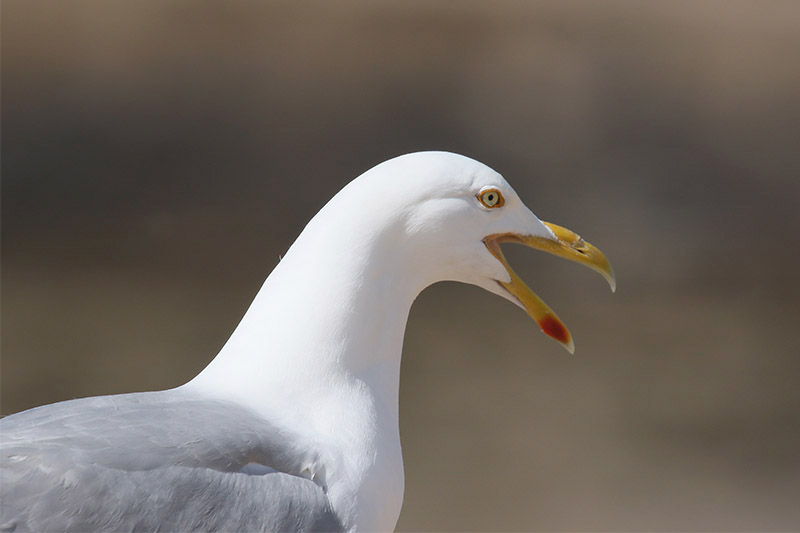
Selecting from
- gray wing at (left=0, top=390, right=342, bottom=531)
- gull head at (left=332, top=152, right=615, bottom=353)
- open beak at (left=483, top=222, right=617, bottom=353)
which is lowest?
gray wing at (left=0, top=390, right=342, bottom=531)

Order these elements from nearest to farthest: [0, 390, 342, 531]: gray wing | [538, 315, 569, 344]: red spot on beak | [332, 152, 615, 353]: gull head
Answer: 1. [0, 390, 342, 531]: gray wing
2. [332, 152, 615, 353]: gull head
3. [538, 315, 569, 344]: red spot on beak

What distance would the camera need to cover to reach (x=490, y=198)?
117 centimetres

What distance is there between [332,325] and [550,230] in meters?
0.30

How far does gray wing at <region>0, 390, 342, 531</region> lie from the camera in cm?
91

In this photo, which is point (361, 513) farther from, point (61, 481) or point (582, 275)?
point (582, 275)

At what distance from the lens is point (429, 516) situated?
2.76 metres

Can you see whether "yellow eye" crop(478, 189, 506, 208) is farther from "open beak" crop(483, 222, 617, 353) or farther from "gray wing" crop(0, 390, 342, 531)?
"gray wing" crop(0, 390, 342, 531)

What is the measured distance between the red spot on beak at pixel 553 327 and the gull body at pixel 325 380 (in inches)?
0.5

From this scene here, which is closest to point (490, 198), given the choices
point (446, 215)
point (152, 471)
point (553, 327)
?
point (446, 215)

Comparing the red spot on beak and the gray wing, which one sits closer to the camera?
the gray wing

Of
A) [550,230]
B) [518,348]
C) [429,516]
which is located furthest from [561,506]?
[550,230]

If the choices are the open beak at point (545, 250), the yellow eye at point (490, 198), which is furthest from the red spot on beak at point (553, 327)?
the yellow eye at point (490, 198)

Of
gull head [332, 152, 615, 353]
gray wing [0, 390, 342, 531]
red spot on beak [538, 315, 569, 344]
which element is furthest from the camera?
red spot on beak [538, 315, 569, 344]

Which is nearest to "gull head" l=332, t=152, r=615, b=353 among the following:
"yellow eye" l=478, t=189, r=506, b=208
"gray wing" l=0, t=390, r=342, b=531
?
"yellow eye" l=478, t=189, r=506, b=208
